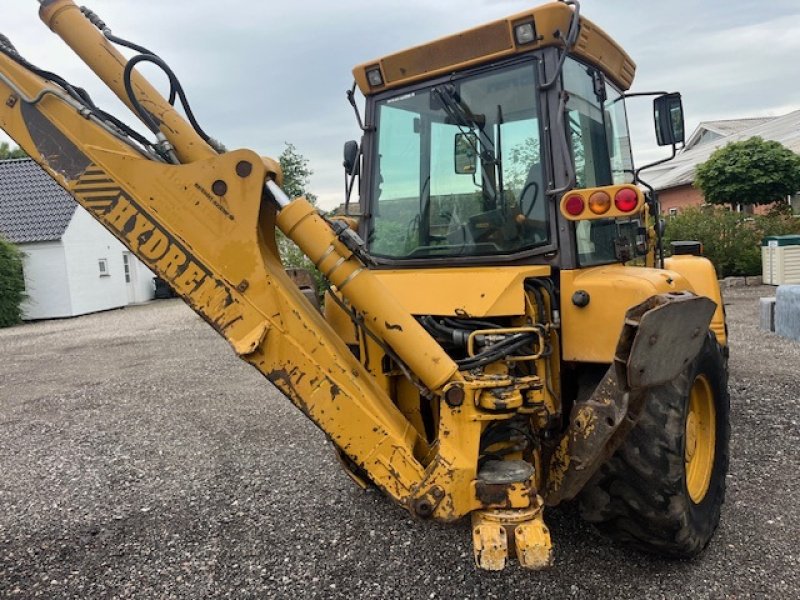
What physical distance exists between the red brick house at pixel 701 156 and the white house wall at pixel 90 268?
1702cm

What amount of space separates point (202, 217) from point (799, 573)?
2943mm

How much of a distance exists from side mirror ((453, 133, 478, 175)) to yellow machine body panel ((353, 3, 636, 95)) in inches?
13.8

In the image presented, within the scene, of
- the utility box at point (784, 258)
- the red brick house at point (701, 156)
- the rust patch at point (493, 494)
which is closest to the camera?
the rust patch at point (493, 494)

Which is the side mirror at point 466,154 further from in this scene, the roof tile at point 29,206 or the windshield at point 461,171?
the roof tile at point 29,206

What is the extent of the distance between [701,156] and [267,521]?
30584 mm

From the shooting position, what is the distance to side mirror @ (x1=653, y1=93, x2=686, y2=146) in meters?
3.70

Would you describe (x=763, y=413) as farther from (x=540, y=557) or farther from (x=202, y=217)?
(x=202, y=217)

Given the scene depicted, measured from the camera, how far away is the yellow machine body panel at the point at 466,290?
2.82m

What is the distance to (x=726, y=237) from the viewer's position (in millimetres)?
14883

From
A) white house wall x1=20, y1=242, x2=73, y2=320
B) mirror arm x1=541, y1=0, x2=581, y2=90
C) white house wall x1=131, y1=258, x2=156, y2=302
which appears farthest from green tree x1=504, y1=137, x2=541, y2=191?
white house wall x1=131, y1=258, x2=156, y2=302

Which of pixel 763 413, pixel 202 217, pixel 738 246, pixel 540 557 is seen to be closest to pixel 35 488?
pixel 202 217

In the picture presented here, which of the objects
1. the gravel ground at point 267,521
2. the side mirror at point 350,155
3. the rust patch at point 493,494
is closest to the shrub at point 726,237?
the gravel ground at point 267,521

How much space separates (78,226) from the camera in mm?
18875

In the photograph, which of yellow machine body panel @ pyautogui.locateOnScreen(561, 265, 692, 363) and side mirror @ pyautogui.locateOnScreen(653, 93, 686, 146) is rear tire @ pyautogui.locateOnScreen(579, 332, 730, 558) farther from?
side mirror @ pyautogui.locateOnScreen(653, 93, 686, 146)
